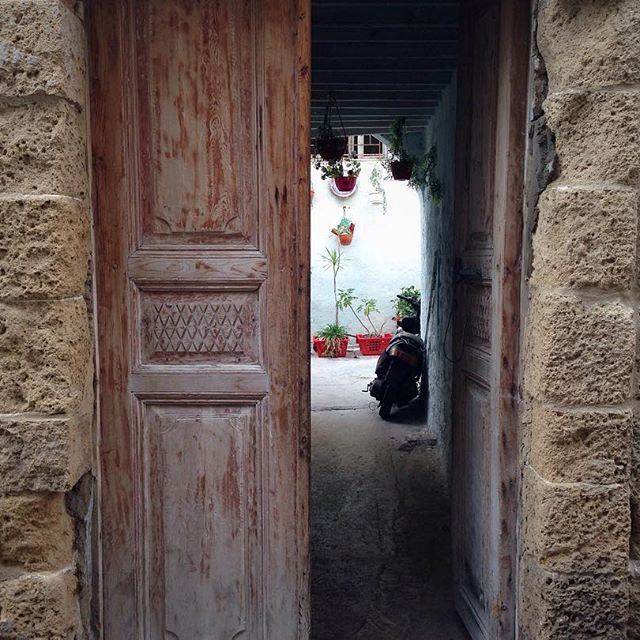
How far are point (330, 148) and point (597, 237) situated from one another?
413cm

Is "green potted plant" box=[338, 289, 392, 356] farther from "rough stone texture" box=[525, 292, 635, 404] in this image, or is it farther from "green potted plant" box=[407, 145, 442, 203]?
"rough stone texture" box=[525, 292, 635, 404]

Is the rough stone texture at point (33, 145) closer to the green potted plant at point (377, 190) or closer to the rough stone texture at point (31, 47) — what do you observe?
the rough stone texture at point (31, 47)

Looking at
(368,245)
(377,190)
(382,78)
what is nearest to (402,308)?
(368,245)

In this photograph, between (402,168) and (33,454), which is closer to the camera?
(33,454)

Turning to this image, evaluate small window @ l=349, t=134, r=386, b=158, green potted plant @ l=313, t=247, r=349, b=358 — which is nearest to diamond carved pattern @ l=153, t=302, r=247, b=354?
green potted plant @ l=313, t=247, r=349, b=358

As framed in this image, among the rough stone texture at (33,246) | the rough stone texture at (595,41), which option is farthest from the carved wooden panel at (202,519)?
the rough stone texture at (595,41)

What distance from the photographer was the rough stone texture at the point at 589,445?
205 centimetres

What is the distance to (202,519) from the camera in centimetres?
235

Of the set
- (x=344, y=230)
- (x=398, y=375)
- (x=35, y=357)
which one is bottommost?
(x=398, y=375)

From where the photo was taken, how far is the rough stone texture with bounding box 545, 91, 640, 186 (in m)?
1.98

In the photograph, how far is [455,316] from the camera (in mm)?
3125

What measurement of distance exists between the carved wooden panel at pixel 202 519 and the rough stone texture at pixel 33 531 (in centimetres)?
33

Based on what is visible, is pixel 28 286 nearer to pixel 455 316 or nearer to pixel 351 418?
pixel 455 316

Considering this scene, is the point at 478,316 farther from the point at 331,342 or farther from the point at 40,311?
the point at 331,342
